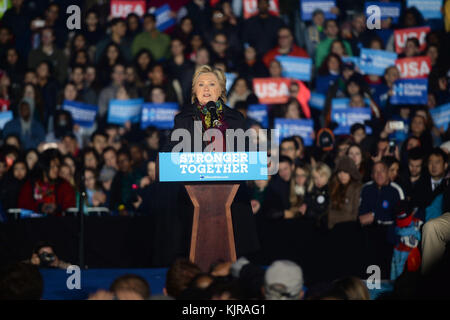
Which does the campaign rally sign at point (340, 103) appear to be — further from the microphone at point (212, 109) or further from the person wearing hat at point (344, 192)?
the microphone at point (212, 109)

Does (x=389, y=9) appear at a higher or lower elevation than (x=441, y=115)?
higher

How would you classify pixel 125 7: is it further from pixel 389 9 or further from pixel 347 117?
pixel 347 117

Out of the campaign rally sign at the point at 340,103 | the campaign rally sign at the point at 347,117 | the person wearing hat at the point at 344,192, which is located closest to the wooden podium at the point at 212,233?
the person wearing hat at the point at 344,192

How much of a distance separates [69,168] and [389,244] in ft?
15.0

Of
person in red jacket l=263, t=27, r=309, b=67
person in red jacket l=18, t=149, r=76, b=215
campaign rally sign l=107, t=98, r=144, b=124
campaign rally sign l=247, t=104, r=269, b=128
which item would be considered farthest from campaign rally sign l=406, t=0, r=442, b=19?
person in red jacket l=18, t=149, r=76, b=215

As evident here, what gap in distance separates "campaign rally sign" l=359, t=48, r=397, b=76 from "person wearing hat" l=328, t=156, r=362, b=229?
3490 mm

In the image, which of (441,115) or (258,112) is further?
(258,112)

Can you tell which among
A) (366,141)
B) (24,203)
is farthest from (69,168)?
(366,141)

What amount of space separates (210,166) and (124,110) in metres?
6.70

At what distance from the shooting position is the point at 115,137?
1281 centimetres

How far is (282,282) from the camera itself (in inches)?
198

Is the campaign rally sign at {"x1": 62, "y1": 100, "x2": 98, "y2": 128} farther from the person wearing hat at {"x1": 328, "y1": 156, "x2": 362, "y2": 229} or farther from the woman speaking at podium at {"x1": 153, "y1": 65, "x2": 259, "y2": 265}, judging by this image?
the woman speaking at podium at {"x1": 153, "y1": 65, "x2": 259, "y2": 265}

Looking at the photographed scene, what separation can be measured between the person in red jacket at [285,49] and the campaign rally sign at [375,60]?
109 centimetres

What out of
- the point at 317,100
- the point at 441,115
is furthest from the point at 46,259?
the point at 441,115
